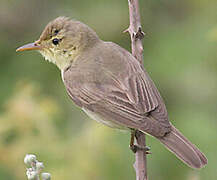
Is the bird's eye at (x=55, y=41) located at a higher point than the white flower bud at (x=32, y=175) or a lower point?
higher

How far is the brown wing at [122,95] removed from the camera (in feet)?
14.7

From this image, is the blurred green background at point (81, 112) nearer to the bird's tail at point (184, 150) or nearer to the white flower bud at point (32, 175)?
the bird's tail at point (184, 150)

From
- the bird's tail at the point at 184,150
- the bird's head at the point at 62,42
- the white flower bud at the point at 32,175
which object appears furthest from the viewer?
the bird's head at the point at 62,42

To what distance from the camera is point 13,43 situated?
7641mm

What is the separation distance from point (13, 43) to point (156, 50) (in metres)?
2.22

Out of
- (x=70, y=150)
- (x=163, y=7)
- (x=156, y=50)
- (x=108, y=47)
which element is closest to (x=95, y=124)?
(x=70, y=150)

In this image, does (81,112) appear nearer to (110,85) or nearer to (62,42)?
(62,42)

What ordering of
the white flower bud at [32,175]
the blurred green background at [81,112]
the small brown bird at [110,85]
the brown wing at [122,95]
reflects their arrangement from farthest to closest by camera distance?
1. the blurred green background at [81,112]
2. the brown wing at [122,95]
3. the small brown bird at [110,85]
4. the white flower bud at [32,175]

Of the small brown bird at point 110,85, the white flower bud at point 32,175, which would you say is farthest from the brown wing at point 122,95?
the white flower bud at point 32,175

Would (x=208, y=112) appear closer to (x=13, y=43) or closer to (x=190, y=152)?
(x=190, y=152)

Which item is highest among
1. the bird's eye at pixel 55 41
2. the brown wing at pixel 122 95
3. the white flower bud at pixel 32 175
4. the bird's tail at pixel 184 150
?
the bird's eye at pixel 55 41

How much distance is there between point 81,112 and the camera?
650cm

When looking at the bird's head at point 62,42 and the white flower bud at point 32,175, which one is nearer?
the white flower bud at point 32,175

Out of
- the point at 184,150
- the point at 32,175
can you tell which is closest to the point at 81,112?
the point at 184,150
